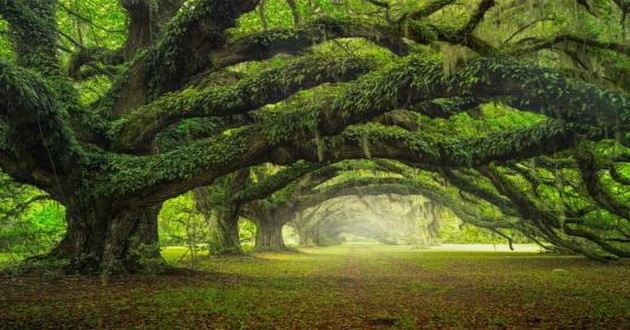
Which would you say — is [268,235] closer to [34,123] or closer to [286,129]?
[286,129]

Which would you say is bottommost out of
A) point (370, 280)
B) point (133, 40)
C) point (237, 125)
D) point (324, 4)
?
point (370, 280)

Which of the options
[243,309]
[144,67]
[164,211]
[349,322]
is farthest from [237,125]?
[164,211]

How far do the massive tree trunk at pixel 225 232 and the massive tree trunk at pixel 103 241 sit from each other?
1207 centimetres

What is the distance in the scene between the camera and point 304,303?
9.24 m

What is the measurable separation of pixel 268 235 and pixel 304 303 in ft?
77.6

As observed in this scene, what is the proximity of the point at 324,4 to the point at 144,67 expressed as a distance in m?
6.10

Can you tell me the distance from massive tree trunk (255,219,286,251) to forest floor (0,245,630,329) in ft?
60.5

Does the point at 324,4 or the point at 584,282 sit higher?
the point at 324,4

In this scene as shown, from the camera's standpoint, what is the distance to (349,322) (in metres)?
7.36

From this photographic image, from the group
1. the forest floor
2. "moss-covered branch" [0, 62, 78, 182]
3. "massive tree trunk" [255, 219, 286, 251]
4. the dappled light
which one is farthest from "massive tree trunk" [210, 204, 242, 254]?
"moss-covered branch" [0, 62, 78, 182]

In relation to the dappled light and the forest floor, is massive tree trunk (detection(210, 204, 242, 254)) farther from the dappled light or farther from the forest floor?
the forest floor

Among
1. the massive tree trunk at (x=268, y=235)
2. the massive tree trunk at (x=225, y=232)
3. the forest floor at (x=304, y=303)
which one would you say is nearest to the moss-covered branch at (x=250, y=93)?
the forest floor at (x=304, y=303)

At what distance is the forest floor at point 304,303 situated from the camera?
7160 millimetres

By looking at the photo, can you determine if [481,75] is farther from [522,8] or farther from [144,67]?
[144,67]
